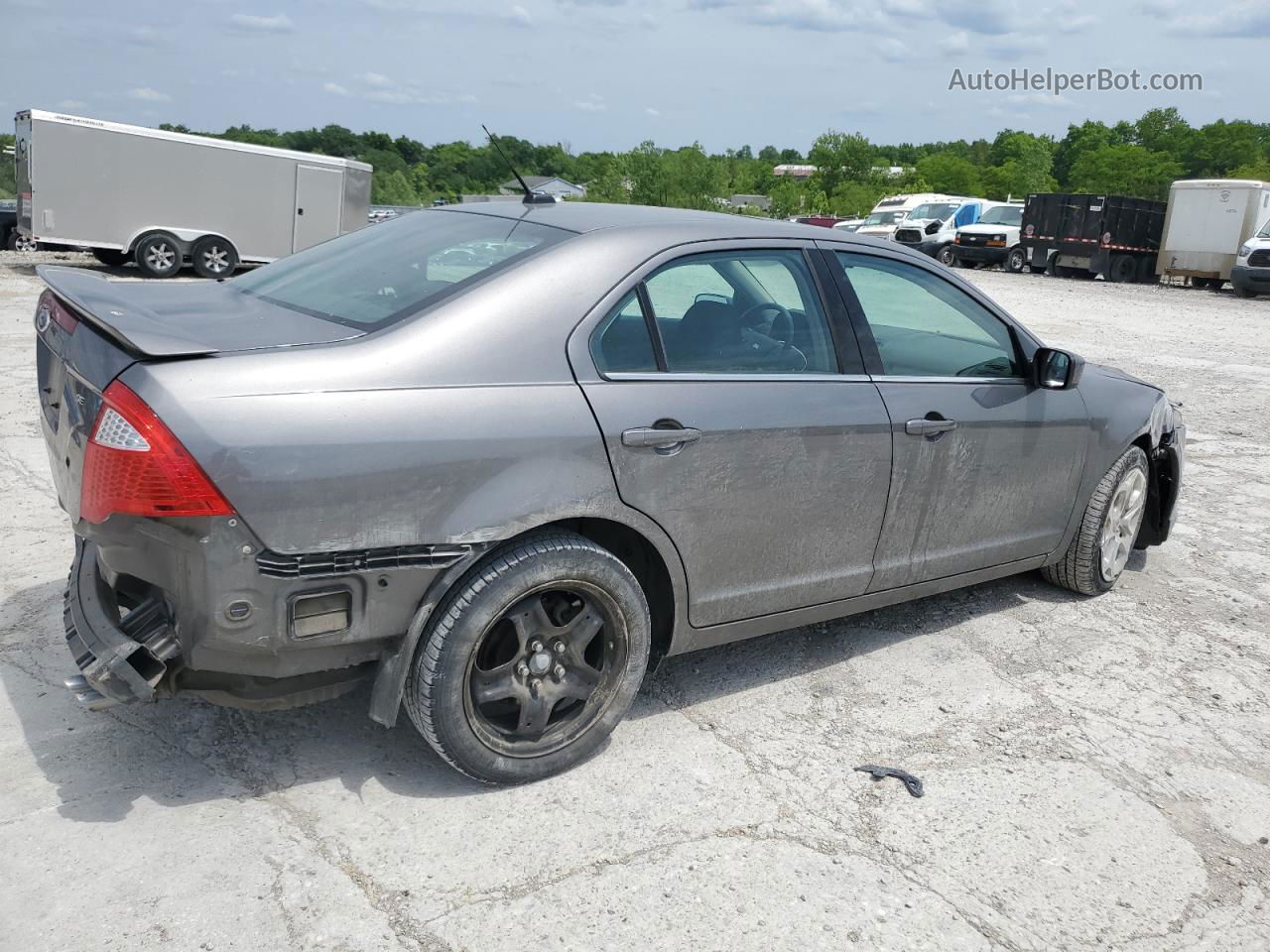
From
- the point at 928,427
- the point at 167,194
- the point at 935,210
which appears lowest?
the point at 928,427

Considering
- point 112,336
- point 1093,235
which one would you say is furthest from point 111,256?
point 1093,235

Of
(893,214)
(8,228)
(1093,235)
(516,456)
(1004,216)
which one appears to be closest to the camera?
(516,456)

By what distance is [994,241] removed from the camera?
1240 inches

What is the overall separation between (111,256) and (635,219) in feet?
61.8

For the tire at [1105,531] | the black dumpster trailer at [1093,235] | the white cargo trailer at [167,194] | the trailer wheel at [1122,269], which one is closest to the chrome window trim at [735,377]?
the tire at [1105,531]

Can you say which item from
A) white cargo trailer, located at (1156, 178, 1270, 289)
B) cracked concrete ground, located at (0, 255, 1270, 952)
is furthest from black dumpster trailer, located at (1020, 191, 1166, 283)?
cracked concrete ground, located at (0, 255, 1270, 952)

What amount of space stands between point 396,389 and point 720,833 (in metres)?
1.45

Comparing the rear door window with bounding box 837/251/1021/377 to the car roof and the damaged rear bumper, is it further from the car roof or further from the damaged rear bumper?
the damaged rear bumper

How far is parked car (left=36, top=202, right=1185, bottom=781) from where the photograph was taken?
8.38 ft

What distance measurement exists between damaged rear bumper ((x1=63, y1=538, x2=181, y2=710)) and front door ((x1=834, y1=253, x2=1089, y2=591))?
2.31m

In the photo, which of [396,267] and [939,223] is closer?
[396,267]

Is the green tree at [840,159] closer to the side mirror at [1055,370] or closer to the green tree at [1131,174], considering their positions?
the green tree at [1131,174]

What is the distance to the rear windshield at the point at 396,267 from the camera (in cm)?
304

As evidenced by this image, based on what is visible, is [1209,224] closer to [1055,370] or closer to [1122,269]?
[1122,269]
